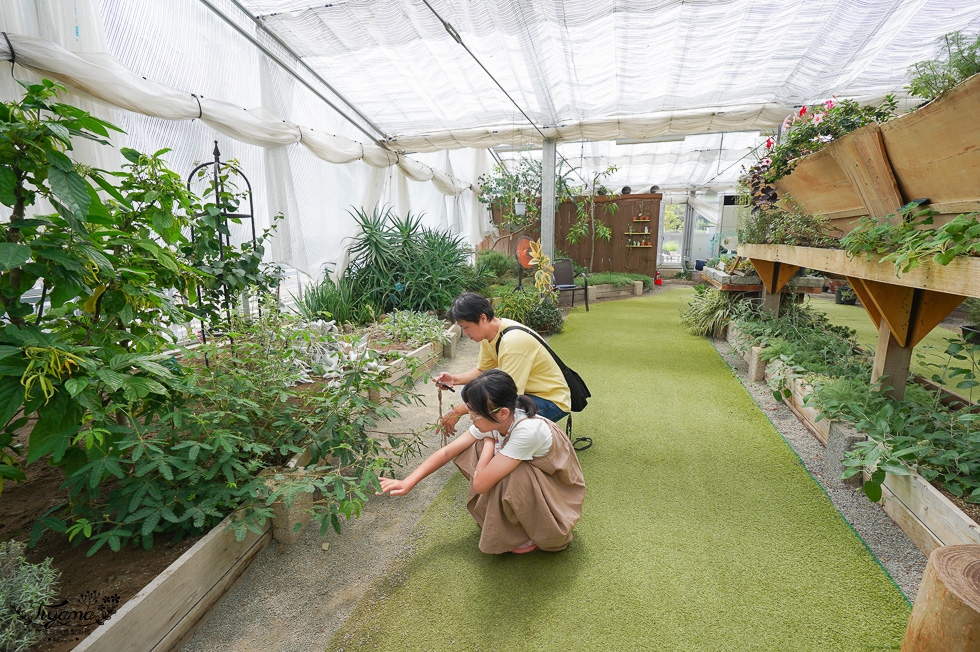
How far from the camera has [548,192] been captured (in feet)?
24.1

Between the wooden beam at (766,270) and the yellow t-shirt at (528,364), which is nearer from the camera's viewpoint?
the yellow t-shirt at (528,364)

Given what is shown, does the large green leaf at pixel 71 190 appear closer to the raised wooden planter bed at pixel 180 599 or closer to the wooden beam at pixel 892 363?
the raised wooden planter bed at pixel 180 599

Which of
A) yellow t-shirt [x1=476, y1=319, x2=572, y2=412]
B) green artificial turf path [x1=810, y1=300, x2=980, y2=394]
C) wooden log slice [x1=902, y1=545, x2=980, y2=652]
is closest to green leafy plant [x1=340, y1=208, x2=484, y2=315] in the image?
yellow t-shirt [x1=476, y1=319, x2=572, y2=412]

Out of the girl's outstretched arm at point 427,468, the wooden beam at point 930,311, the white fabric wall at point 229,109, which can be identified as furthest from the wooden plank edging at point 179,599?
the wooden beam at point 930,311

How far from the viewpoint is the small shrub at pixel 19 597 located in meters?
1.12

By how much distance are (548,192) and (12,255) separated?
6.95 meters

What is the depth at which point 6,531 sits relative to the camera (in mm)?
1600

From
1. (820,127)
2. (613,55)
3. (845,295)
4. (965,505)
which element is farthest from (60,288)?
(845,295)

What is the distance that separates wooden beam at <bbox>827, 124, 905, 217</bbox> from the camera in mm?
2012

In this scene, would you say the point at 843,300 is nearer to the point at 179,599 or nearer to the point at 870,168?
the point at 870,168

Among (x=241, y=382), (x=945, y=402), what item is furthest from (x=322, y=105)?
(x=945, y=402)

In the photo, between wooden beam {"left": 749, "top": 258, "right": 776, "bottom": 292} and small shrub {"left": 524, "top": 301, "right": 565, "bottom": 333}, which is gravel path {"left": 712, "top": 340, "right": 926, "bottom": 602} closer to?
wooden beam {"left": 749, "top": 258, "right": 776, "bottom": 292}

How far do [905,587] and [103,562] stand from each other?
2.89 m

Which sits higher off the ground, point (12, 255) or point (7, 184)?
point (7, 184)
